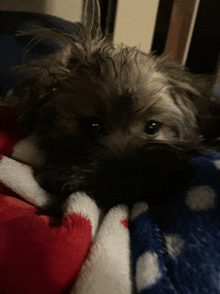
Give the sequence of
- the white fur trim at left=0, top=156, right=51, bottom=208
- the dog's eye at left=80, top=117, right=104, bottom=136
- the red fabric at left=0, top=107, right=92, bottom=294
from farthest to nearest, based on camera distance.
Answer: the dog's eye at left=80, top=117, right=104, bottom=136 → the white fur trim at left=0, top=156, right=51, bottom=208 → the red fabric at left=0, top=107, right=92, bottom=294

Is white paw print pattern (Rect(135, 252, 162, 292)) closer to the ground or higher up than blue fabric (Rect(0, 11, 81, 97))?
closer to the ground

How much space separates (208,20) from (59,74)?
1178mm

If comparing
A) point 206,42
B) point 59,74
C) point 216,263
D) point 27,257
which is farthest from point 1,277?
point 206,42

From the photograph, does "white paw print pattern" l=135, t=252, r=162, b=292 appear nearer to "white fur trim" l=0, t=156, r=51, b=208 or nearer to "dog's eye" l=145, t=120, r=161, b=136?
"white fur trim" l=0, t=156, r=51, b=208

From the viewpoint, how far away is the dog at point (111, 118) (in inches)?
25.0

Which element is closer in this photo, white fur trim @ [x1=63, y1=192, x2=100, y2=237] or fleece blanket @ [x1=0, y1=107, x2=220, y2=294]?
fleece blanket @ [x1=0, y1=107, x2=220, y2=294]

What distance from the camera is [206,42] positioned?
1.66m

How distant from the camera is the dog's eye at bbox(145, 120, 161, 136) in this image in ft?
2.85

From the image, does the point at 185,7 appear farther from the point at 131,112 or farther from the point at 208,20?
the point at 131,112

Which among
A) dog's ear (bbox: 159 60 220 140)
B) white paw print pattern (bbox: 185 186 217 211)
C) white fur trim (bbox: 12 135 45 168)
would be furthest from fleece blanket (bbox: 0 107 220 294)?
dog's ear (bbox: 159 60 220 140)

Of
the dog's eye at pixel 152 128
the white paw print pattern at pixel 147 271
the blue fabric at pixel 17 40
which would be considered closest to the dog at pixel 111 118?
the dog's eye at pixel 152 128

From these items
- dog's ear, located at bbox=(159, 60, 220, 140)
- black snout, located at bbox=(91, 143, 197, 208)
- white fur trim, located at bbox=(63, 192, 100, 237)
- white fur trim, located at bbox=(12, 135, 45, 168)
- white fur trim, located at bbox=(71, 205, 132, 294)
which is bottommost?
white fur trim, located at bbox=(12, 135, 45, 168)

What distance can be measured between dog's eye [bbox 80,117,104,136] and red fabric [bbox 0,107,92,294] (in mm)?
352

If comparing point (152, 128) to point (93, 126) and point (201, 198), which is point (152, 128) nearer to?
point (93, 126)
